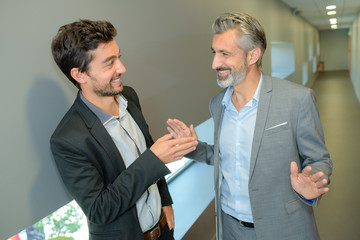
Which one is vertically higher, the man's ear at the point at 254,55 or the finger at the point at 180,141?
the man's ear at the point at 254,55

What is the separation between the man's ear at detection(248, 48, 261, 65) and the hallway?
7.68 ft

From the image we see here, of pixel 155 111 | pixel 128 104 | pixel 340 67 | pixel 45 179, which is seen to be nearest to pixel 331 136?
pixel 155 111

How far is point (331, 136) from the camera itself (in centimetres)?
652

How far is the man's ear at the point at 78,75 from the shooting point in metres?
1.37

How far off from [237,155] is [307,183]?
0.41 m

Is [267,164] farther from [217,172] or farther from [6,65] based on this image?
[6,65]

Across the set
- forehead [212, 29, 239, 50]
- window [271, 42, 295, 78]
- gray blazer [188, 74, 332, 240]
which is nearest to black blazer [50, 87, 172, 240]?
gray blazer [188, 74, 332, 240]

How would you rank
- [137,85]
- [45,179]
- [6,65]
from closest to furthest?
[6,65], [45,179], [137,85]

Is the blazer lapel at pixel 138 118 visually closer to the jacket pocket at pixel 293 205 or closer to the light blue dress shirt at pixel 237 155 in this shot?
the light blue dress shirt at pixel 237 155

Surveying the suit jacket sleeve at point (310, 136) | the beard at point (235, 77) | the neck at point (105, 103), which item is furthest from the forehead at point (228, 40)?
the neck at point (105, 103)

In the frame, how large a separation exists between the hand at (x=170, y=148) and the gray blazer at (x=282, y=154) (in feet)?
1.23

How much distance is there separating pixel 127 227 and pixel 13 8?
1063mm

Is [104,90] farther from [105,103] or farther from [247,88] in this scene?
[247,88]

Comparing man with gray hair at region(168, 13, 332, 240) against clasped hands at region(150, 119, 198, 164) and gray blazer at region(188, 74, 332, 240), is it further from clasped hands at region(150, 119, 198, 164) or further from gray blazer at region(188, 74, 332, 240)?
clasped hands at region(150, 119, 198, 164)
